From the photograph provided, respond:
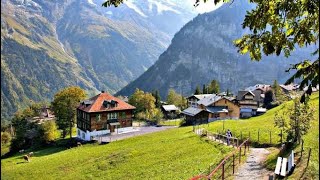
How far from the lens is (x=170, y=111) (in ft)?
460

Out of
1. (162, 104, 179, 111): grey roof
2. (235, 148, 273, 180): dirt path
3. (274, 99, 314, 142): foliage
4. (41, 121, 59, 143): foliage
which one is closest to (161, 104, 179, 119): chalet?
(162, 104, 179, 111): grey roof

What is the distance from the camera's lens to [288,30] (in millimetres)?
10320

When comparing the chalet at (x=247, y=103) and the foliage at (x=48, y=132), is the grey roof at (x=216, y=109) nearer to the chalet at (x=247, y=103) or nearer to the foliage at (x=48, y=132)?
the chalet at (x=247, y=103)

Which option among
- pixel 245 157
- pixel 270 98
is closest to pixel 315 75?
pixel 245 157

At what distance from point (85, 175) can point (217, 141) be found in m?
16.3

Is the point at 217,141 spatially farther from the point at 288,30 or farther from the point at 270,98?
the point at 270,98

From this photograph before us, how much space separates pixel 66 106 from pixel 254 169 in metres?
80.9

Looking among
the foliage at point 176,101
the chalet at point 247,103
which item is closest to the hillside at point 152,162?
the chalet at point 247,103

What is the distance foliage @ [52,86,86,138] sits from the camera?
98.7 m

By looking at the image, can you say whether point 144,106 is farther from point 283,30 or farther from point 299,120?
point 283,30

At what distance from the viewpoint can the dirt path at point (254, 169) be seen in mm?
25237

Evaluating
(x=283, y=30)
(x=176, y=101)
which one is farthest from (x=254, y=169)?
(x=176, y=101)

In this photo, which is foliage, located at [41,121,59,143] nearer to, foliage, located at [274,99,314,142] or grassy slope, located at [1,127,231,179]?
grassy slope, located at [1,127,231,179]

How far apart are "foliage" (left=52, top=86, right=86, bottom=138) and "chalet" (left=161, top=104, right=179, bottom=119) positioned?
42.3 m
